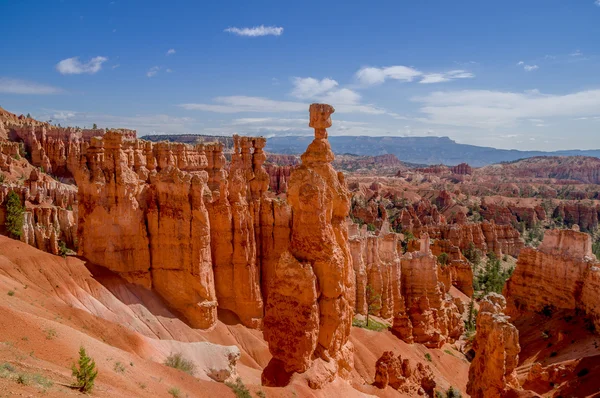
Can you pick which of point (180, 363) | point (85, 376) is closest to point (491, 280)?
point (180, 363)

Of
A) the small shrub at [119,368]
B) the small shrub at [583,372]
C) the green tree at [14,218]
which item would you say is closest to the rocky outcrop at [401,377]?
the small shrub at [583,372]

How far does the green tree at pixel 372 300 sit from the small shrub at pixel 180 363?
17705 millimetres

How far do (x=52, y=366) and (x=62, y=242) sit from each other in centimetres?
1926

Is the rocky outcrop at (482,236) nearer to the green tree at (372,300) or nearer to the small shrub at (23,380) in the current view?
the green tree at (372,300)

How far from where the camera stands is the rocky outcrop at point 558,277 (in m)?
31.8

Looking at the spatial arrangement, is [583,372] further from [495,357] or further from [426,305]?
[426,305]

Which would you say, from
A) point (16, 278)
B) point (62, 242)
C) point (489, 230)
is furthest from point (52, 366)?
point (489, 230)

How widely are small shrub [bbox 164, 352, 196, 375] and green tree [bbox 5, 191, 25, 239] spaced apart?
544 inches

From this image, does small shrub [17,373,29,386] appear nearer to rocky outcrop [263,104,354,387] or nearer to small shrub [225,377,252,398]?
small shrub [225,377,252,398]

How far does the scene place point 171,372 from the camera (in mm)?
13406

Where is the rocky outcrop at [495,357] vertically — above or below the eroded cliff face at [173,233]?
below

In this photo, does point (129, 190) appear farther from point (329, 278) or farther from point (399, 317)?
point (399, 317)

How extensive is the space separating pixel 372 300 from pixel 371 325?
10.2ft

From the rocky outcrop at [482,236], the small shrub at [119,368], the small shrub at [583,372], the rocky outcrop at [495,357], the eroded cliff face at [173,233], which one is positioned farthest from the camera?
the rocky outcrop at [482,236]
